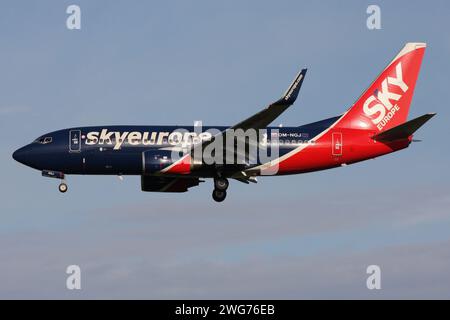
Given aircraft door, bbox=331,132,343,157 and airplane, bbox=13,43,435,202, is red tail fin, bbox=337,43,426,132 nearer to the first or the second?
airplane, bbox=13,43,435,202

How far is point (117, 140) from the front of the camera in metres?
71.8

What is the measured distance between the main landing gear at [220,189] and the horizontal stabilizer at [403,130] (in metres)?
10.2

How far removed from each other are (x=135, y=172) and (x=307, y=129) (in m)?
11.7

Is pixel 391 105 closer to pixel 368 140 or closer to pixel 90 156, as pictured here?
pixel 368 140

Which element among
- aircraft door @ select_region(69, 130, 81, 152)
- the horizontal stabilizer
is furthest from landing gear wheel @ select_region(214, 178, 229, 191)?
the horizontal stabilizer

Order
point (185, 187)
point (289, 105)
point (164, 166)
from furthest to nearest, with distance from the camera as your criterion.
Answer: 1. point (185, 187)
2. point (164, 166)
3. point (289, 105)

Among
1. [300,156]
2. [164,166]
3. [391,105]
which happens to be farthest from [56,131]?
[391,105]

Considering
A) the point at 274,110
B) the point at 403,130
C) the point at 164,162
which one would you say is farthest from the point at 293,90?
the point at 403,130

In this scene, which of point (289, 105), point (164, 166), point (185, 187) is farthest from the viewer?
point (185, 187)

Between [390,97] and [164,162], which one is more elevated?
[390,97]

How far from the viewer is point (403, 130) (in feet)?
237

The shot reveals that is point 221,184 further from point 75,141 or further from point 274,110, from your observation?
point 75,141

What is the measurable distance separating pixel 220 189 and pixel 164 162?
15.6 feet

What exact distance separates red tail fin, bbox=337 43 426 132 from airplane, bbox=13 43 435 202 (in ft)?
0.31
